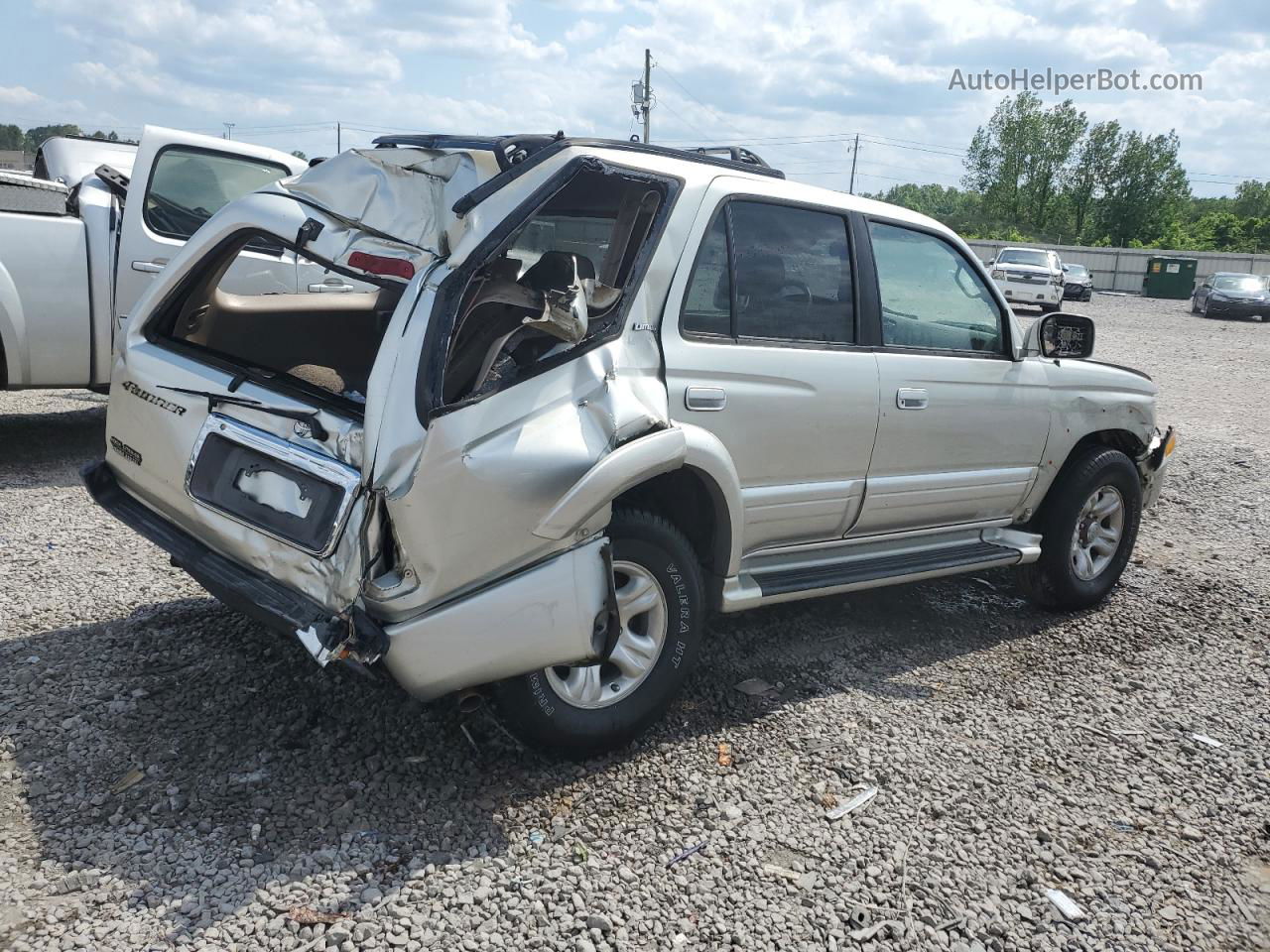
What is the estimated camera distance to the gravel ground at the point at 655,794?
110 inches

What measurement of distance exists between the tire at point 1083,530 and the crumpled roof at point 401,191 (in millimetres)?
3561

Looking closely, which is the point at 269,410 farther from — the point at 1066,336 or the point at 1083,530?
the point at 1083,530

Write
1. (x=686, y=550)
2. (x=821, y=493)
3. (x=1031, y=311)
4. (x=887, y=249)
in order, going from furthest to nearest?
1. (x=1031, y=311)
2. (x=887, y=249)
3. (x=821, y=493)
4. (x=686, y=550)

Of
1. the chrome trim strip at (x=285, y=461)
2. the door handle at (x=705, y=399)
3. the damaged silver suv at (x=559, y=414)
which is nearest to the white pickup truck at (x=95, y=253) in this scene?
the damaged silver suv at (x=559, y=414)

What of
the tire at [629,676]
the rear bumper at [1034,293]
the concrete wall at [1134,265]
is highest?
the concrete wall at [1134,265]

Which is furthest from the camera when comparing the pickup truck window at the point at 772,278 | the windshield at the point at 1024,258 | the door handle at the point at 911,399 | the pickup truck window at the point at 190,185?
the windshield at the point at 1024,258

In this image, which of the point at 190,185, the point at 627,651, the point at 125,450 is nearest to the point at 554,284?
the point at 627,651

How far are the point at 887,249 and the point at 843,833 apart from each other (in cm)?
247

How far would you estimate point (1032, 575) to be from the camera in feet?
17.8

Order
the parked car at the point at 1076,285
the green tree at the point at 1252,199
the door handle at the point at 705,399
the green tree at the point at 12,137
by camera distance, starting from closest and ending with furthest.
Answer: the door handle at the point at 705,399 < the parked car at the point at 1076,285 < the green tree at the point at 12,137 < the green tree at the point at 1252,199

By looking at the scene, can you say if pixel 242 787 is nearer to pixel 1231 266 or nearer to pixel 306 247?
pixel 306 247

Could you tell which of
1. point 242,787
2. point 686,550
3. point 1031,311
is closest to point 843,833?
point 686,550

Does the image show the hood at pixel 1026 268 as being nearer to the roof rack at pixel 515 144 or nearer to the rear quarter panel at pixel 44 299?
the rear quarter panel at pixel 44 299

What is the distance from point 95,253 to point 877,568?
18.1 ft
